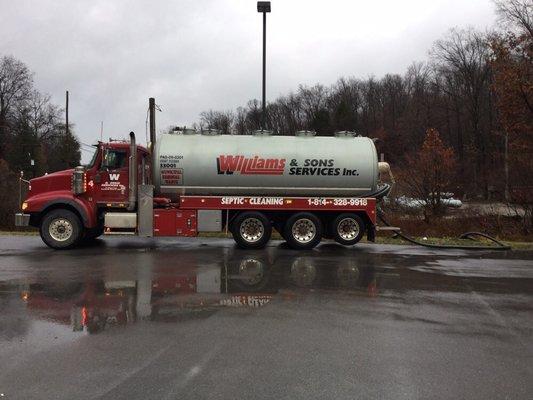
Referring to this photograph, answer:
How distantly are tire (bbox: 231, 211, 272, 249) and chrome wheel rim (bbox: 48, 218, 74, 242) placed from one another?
4.52 meters

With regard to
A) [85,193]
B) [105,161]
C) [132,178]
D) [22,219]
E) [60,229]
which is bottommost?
[60,229]

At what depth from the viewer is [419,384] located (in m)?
4.71

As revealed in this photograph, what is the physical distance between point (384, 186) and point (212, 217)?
5.29 metres

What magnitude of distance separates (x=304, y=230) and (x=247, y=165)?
2476 millimetres

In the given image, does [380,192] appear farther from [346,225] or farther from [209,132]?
[209,132]

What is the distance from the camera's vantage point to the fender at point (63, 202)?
14.8 m

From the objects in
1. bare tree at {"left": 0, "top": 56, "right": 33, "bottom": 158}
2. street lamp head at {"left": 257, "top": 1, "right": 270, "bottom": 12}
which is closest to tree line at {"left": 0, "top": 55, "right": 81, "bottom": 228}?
bare tree at {"left": 0, "top": 56, "right": 33, "bottom": 158}

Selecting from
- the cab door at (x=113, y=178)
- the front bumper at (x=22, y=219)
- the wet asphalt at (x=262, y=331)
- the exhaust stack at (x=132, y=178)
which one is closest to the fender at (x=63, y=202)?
the front bumper at (x=22, y=219)

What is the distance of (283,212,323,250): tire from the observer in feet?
50.0

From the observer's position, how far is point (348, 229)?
51.4 feet

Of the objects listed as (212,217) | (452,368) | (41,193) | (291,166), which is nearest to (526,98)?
(291,166)

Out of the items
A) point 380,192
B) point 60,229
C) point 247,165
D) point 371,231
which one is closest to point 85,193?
point 60,229

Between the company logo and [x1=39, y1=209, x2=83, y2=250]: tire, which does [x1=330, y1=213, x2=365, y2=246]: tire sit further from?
[x1=39, y1=209, x2=83, y2=250]: tire

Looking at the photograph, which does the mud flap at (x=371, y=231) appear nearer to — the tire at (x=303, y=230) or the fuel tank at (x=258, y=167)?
the fuel tank at (x=258, y=167)
